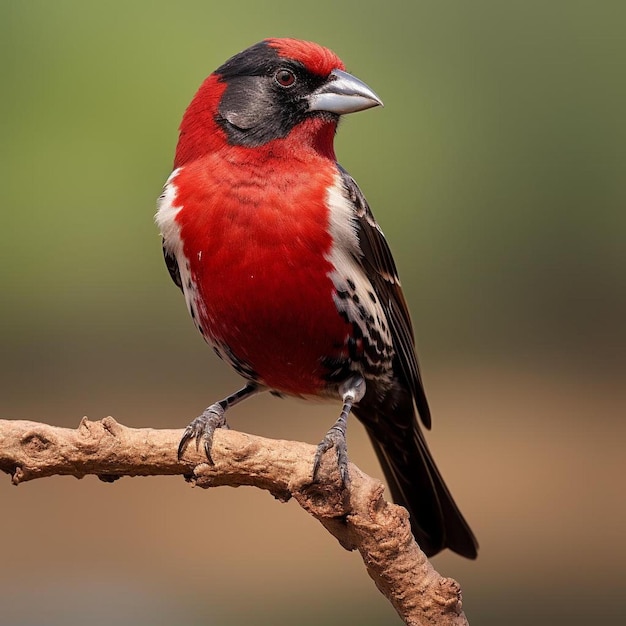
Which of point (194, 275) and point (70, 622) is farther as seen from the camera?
point (70, 622)

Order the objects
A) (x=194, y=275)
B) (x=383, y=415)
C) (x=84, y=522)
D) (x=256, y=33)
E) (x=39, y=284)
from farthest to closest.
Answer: (x=39, y=284) < (x=84, y=522) < (x=256, y=33) < (x=383, y=415) < (x=194, y=275)

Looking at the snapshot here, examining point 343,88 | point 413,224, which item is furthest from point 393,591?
point 413,224

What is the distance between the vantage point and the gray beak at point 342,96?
2.89m

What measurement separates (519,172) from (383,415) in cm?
304

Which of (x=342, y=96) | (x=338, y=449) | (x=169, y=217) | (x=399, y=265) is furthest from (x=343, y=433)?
(x=399, y=265)

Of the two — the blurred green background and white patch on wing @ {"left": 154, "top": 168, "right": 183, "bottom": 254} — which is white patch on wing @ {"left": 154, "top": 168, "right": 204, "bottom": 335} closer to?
white patch on wing @ {"left": 154, "top": 168, "right": 183, "bottom": 254}

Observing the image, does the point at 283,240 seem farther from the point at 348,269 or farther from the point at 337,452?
the point at 337,452

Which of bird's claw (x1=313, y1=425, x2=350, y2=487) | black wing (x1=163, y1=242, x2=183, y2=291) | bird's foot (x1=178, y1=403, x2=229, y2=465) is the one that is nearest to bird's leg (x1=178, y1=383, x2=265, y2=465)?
bird's foot (x1=178, y1=403, x2=229, y2=465)

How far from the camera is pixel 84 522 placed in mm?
5613

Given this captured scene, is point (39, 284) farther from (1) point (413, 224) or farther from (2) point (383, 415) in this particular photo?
(2) point (383, 415)

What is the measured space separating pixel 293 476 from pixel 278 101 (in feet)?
3.66

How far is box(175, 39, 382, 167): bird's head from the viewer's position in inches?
114

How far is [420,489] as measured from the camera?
334cm

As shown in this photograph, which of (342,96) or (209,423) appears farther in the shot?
(342,96)
